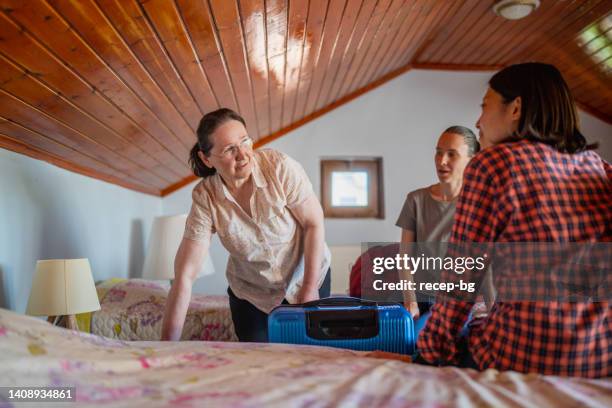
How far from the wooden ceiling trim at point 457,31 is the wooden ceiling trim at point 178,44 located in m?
1.79

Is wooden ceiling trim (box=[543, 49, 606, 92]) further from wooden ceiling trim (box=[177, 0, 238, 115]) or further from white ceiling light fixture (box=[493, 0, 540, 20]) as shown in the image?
wooden ceiling trim (box=[177, 0, 238, 115])

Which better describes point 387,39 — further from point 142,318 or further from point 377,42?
point 142,318

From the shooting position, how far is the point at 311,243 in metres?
1.65

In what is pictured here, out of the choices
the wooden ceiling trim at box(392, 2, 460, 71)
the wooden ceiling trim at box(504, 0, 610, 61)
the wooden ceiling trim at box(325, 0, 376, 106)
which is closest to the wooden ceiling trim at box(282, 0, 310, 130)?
the wooden ceiling trim at box(325, 0, 376, 106)

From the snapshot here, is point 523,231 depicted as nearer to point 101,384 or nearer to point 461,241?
point 461,241

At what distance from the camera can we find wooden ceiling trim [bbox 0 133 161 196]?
169 centimetres

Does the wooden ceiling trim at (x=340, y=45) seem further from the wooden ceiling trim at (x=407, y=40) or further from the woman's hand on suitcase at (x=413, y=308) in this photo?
the woman's hand on suitcase at (x=413, y=308)

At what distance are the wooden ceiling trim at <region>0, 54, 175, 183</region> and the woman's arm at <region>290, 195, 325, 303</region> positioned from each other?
0.81m

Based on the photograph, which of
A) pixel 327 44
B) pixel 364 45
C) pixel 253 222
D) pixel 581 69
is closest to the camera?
pixel 253 222

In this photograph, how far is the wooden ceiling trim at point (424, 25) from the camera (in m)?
2.85

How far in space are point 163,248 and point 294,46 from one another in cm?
156

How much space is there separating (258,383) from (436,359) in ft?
1.23

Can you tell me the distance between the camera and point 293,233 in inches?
67.5

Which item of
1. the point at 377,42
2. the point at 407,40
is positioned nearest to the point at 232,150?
the point at 377,42
